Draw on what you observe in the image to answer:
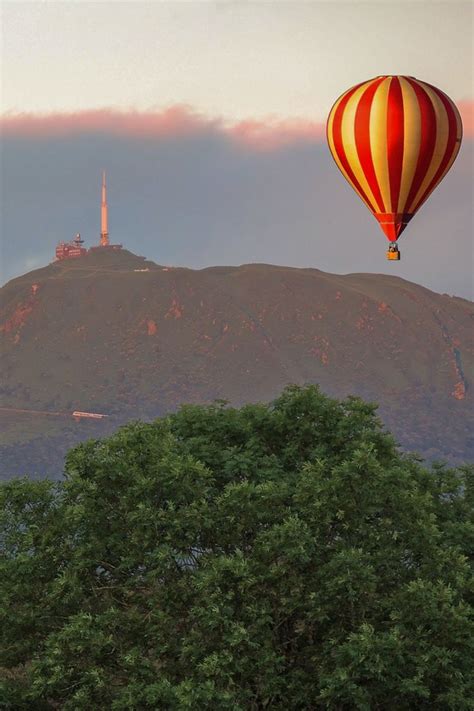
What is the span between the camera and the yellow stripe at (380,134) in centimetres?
4969

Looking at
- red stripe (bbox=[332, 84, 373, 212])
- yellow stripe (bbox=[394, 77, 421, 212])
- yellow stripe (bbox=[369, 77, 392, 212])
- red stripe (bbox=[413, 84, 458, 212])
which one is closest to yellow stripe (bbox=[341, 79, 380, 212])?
red stripe (bbox=[332, 84, 373, 212])

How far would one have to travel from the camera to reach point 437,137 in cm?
4975

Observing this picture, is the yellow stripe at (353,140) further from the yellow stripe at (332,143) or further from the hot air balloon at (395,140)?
the yellow stripe at (332,143)

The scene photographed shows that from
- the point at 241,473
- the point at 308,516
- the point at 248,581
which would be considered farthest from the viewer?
Answer: the point at 241,473

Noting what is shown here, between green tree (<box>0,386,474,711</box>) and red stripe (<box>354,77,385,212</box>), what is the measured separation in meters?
19.1

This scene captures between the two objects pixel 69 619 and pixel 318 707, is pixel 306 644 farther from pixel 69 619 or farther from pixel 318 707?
pixel 69 619

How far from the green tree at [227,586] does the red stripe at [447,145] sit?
19.8 metres

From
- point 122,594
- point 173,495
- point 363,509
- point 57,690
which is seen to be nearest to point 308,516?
point 363,509

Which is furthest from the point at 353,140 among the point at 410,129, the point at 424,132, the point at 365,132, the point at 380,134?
the point at 424,132

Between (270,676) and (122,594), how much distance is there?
5128 millimetres

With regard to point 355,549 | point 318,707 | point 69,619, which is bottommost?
point 318,707

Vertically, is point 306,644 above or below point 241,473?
below

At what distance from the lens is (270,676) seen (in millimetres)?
29969

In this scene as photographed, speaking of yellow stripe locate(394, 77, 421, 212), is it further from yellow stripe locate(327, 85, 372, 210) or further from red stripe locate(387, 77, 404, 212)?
yellow stripe locate(327, 85, 372, 210)
